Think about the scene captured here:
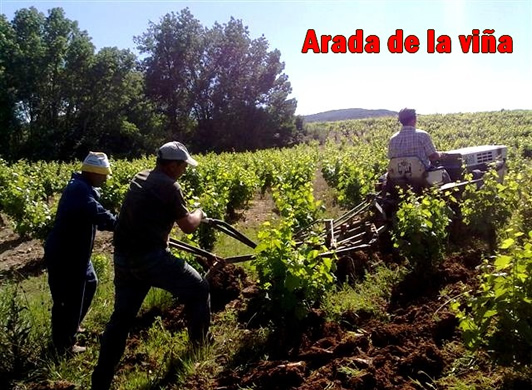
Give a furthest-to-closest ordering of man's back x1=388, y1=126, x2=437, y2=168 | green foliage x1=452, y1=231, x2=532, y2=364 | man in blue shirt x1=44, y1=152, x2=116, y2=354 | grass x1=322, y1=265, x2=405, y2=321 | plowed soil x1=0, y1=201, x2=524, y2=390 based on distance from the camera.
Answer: man's back x1=388, y1=126, x2=437, y2=168 → grass x1=322, y1=265, x2=405, y2=321 → man in blue shirt x1=44, y1=152, x2=116, y2=354 → plowed soil x1=0, y1=201, x2=524, y2=390 → green foliage x1=452, y1=231, x2=532, y2=364

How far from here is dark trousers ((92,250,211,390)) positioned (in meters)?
3.70

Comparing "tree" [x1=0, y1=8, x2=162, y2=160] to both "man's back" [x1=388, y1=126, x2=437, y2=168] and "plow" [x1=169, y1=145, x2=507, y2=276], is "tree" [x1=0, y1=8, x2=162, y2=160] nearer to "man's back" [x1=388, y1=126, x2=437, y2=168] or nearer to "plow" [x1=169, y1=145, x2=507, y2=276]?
"plow" [x1=169, y1=145, x2=507, y2=276]

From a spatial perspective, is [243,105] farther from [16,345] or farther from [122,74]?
[16,345]

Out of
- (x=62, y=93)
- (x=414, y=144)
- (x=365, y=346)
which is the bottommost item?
(x=365, y=346)

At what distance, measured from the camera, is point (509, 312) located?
294 centimetres

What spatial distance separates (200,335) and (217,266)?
0.70 meters

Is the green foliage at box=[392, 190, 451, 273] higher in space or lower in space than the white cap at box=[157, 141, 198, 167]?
lower

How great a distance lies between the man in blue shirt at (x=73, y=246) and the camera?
4426 mm

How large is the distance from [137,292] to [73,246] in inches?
41.6

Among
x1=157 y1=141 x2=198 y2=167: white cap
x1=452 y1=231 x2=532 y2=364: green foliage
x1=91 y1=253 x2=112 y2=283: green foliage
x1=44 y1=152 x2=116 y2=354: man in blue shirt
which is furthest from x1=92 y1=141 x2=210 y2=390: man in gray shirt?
x1=91 y1=253 x2=112 y2=283: green foliage

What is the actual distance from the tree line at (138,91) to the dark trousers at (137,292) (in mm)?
31555

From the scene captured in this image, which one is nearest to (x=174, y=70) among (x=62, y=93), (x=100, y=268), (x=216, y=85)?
(x=216, y=85)

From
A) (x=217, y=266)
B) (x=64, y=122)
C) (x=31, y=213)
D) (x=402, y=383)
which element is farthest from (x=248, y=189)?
→ (x=64, y=122)

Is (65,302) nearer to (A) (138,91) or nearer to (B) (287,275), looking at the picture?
(B) (287,275)
